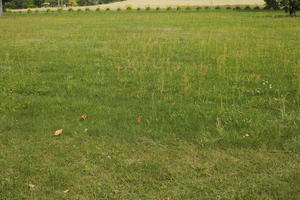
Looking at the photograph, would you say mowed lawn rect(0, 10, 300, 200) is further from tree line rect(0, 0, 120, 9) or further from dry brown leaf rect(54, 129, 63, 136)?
tree line rect(0, 0, 120, 9)

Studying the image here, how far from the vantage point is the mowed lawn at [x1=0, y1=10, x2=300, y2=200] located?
148 inches

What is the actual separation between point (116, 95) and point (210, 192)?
3.41m

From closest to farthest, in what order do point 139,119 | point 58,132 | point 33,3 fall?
1. point 58,132
2. point 139,119
3. point 33,3

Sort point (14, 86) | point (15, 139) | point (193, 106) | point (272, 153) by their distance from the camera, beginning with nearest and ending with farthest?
point (272, 153)
point (15, 139)
point (193, 106)
point (14, 86)

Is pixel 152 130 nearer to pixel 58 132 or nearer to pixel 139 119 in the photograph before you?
pixel 139 119

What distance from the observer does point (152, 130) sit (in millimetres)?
5020

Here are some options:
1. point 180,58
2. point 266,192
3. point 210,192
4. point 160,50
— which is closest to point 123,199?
point 210,192

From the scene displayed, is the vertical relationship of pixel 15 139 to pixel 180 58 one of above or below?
below

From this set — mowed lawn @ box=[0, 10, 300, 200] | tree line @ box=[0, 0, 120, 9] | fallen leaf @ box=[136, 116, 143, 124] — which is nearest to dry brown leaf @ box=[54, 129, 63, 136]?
mowed lawn @ box=[0, 10, 300, 200]

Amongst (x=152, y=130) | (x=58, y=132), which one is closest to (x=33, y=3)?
(x=58, y=132)

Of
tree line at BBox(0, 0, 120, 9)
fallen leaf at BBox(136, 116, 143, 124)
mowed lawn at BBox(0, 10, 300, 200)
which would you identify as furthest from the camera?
tree line at BBox(0, 0, 120, 9)

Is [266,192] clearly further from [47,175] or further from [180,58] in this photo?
[180,58]

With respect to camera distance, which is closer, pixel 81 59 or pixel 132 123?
pixel 132 123

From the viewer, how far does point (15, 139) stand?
486cm
